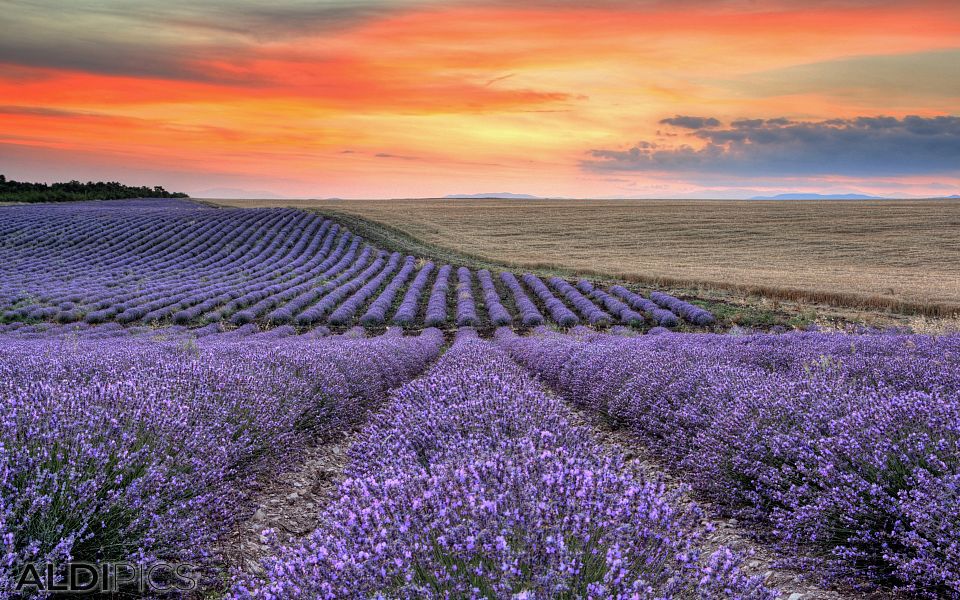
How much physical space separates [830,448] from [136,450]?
3981 millimetres

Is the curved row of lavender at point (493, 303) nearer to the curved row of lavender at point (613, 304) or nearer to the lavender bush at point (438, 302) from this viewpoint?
the lavender bush at point (438, 302)

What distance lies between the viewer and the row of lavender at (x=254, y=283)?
677 inches

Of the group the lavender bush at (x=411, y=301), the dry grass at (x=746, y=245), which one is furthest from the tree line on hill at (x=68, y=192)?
the lavender bush at (x=411, y=301)

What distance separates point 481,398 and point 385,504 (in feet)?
7.09

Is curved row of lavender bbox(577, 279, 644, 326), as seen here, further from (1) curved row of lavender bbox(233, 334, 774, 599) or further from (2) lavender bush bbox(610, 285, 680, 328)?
(1) curved row of lavender bbox(233, 334, 774, 599)

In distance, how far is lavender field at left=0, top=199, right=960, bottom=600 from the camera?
81.4 inches

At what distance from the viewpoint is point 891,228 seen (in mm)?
38438

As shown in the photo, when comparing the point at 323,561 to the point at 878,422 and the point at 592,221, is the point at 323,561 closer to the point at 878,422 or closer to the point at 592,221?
the point at 878,422

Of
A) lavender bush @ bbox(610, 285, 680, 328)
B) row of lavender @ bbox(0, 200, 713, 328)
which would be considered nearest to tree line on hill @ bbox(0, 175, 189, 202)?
row of lavender @ bbox(0, 200, 713, 328)

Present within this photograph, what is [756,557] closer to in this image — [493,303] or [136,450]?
[136,450]

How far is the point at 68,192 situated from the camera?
59281 mm

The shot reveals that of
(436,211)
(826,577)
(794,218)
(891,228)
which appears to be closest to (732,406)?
(826,577)

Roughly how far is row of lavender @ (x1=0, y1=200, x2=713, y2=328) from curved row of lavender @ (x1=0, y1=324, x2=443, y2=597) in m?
11.2

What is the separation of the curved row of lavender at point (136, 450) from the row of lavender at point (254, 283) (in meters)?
11.2
